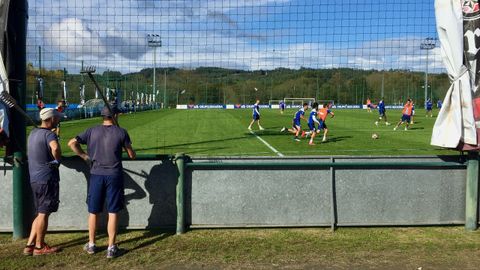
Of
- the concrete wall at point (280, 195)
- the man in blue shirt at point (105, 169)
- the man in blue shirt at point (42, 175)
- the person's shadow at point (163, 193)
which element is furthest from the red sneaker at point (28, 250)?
the person's shadow at point (163, 193)

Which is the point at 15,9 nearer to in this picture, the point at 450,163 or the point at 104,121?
the point at 104,121

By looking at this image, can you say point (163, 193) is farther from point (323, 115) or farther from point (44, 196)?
point (323, 115)

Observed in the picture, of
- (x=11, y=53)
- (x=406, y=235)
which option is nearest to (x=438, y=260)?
(x=406, y=235)

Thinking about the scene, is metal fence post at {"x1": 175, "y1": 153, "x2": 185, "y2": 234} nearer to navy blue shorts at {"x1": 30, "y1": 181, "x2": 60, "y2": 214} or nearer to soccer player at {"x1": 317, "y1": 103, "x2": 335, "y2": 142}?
navy blue shorts at {"x1": 30, "y1": 181, "x2": 60, "y2": 214}

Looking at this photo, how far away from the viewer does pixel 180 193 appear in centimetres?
669

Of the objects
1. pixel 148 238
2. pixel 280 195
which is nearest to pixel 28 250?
pixel 148 238

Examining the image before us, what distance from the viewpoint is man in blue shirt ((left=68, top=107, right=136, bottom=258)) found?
582cm

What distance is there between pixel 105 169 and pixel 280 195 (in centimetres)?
254

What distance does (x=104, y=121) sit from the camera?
5977 millimetres

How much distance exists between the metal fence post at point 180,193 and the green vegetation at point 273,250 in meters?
0.16

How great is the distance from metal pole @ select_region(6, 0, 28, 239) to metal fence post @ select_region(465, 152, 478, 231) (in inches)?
249

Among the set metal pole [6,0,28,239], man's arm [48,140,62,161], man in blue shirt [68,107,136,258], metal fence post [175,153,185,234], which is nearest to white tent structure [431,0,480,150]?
metal fence post [175,153,185,234]

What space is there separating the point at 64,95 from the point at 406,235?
44.8 feet

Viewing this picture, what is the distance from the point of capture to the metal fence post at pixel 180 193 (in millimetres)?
6664
